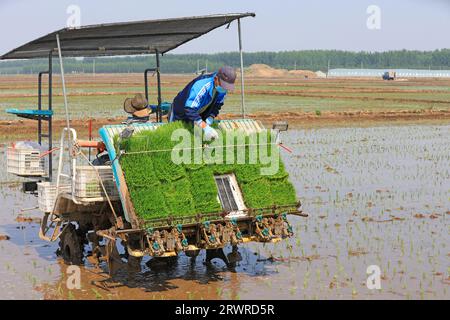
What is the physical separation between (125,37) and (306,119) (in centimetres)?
2300

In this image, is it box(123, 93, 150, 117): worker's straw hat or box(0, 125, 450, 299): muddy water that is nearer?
box(0, 125, 450, 299): muddy water

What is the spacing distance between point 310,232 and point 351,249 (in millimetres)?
1236

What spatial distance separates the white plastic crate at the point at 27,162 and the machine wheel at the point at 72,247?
2.83 feet

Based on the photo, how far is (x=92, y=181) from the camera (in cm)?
930

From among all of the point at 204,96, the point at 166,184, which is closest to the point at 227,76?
the point at 204,96

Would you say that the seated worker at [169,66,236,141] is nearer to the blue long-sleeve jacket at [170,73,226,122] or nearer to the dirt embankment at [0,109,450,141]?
the blue long-sleeve jacket at [170,73,226,122]

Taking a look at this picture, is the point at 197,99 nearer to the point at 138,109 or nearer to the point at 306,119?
the point at 138,109

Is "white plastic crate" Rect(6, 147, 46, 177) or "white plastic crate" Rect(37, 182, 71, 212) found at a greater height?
"white plastic crate" Rect(6, 147, 46, 177)

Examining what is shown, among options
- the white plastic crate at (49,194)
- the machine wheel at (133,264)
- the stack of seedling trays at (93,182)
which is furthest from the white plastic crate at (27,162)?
the machine wheel at (133,264)

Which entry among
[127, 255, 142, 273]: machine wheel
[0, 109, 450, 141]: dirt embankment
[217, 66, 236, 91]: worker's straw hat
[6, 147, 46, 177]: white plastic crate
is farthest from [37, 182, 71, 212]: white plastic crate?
[0, 109, 450, 141]: dirt embankment

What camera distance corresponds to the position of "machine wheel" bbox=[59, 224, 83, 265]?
10406 mm

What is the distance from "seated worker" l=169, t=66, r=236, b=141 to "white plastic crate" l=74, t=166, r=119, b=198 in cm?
104

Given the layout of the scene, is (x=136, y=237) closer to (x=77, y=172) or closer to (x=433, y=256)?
(x=77, y=172)

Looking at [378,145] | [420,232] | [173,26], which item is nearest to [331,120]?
[378,145]
